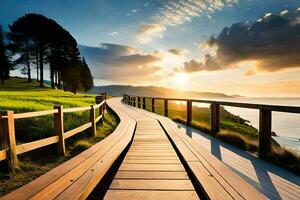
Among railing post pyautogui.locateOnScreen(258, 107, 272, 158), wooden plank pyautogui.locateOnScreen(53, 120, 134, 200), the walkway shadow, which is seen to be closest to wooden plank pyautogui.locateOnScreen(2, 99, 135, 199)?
wooden plank pyautogui.locateOnScreen(53, 120, 134, 200)

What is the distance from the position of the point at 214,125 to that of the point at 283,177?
3.97m

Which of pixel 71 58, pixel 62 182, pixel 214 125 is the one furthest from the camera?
pixel 71 58

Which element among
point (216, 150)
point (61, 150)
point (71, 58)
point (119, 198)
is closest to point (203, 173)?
point (119, 198)

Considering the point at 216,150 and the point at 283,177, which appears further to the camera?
the point at 216,150

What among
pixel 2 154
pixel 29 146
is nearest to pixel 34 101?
pixel 29 146

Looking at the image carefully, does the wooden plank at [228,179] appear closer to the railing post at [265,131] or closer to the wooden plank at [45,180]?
the railing post at [265,131]

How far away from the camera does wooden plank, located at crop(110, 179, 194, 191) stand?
3235 millimetres

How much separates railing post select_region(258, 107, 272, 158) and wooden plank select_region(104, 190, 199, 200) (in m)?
2.89

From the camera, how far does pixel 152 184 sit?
3.36 m

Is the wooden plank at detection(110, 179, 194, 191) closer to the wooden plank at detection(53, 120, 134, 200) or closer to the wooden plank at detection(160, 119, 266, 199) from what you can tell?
the wooden plank at detection(53, 120, 134, 200)

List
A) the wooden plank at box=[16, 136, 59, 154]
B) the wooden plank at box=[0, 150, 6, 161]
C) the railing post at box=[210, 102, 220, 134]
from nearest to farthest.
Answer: the wooden plank at box=[0, 150, 6, 161] < the wooden plank at box=[16, 136, 59, 154] < the railing post at box=[210, 102, 220, 134]

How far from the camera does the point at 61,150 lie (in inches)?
245

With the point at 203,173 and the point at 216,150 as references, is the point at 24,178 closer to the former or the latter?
the point at 203,173

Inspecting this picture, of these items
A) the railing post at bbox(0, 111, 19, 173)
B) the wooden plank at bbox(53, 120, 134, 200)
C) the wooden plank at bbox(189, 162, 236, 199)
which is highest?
the railing post at bbox(0, 111, 19, 173)
